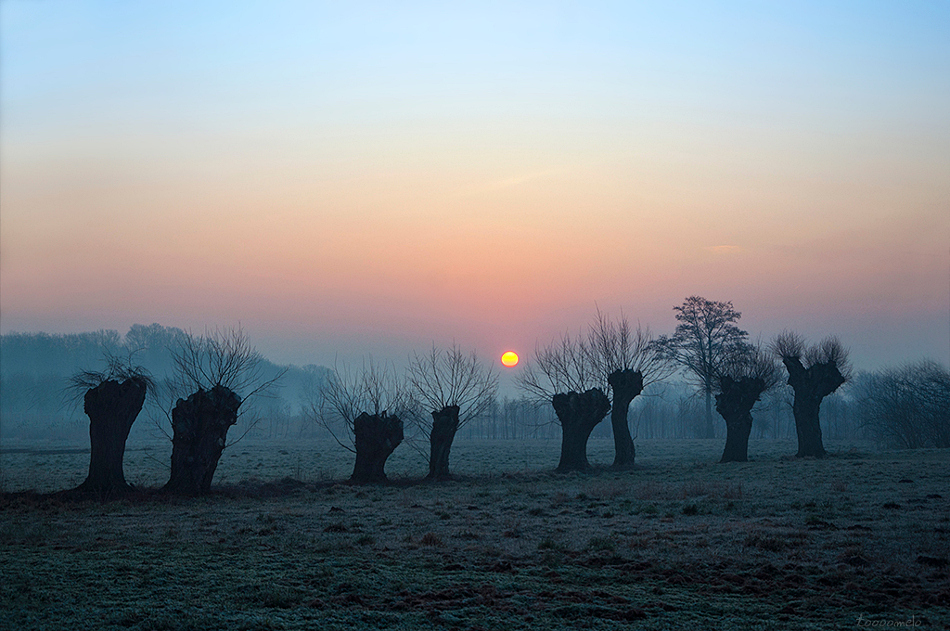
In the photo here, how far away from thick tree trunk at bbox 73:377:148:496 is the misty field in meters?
1.62

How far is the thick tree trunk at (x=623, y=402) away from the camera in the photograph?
3541 cm

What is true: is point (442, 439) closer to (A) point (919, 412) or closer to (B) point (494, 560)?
(B) point (494, 560)

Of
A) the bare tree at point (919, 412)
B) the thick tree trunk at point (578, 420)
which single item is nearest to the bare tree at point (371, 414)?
the thick tree trunk at point (578, 420)

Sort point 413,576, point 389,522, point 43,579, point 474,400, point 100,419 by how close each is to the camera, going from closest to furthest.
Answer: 1. point 43,579
2. point 413,576
3. point 389,522
4. point 100,419
5. point 474,400

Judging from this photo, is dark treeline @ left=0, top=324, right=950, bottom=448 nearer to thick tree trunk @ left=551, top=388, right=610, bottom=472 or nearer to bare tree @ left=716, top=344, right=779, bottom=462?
thick tree trunk @ left=551, top=388, right=610, bottom=472

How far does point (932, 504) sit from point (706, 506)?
18.1ft

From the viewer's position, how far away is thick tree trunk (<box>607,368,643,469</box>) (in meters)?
35.4

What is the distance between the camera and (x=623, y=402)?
118 ft

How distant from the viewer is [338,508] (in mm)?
19500

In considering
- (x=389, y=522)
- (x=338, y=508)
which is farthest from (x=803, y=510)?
(x=338, y=508)

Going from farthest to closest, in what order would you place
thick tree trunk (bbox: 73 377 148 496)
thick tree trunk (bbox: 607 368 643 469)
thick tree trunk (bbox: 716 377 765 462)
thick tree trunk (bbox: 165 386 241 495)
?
thick tree trunk (bbox: 716 377 765 462) < thick tree trunk (bbox: 607 368 643 469) < thick tree trunk (bbox: 165 386 241 495) < thick tree trunk (bbox: 73 377 148 496)

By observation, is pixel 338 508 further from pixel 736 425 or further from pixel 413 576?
pixel 736 425

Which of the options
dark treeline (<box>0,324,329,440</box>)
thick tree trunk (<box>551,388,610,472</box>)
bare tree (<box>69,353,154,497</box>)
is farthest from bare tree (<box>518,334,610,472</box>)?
dark treeline (<box>0,324,329,440</box>)

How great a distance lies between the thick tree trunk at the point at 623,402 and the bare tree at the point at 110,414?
74.6 ft
